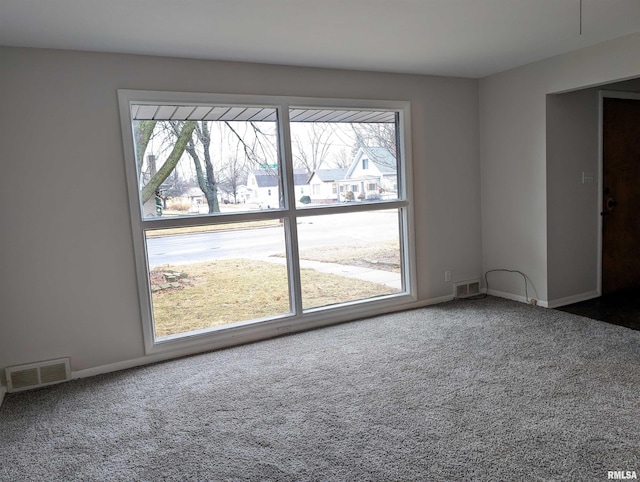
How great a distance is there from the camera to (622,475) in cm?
193

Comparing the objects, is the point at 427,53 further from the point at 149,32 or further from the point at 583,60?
the point at 149,32

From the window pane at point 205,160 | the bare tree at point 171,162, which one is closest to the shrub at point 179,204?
the window pane at point 205,160

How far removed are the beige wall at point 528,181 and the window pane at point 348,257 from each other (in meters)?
1.18

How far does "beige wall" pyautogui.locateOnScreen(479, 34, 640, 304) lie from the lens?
4.27 m

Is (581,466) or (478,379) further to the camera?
(478,379)

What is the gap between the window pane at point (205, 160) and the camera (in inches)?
140

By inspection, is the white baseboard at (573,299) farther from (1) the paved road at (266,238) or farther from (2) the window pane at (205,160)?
(2) the window pane at (205,160)

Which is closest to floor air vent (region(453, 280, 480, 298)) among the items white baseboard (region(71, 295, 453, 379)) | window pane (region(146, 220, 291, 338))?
white baseboard (region(71, 295, 453, 379))

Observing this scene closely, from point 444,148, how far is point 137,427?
3.85 m

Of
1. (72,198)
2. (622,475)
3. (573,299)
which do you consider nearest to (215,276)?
(72,198)

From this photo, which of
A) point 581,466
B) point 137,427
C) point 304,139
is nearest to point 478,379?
point 581,466

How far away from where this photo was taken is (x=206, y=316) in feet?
12.6

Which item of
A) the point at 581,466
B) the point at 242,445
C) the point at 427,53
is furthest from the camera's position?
the point at 427,53

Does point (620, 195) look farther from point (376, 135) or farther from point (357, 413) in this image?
point (357, 413)
